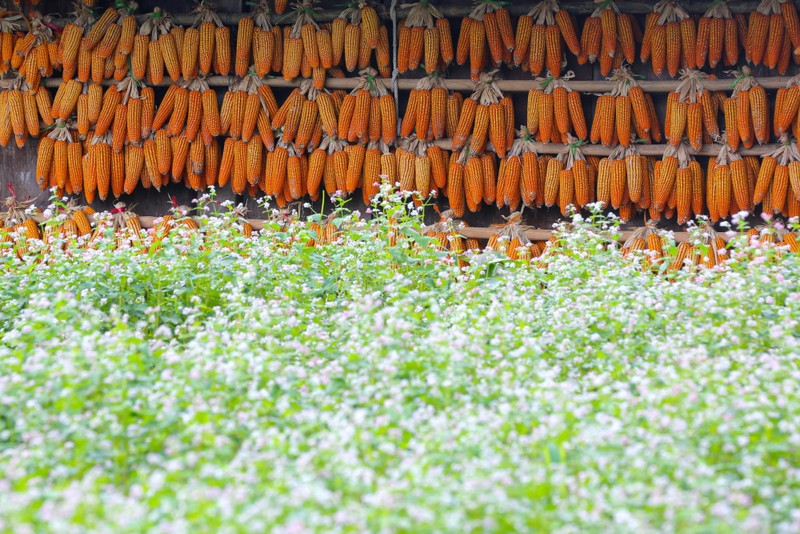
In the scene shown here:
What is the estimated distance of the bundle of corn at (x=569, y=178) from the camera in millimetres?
6047

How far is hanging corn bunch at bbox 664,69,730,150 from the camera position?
586cm

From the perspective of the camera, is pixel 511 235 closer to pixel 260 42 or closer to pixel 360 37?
pixel 360 37

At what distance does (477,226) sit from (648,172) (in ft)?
4.02

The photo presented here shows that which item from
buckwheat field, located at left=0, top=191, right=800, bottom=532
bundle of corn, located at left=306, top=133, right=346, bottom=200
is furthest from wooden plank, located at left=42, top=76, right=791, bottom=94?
buckwheat field, located at left=0, top=191, right=800, bottom=532

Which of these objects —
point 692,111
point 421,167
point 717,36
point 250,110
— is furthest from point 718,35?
point 250,110

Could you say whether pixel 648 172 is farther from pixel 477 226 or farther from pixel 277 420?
pixel 277 420

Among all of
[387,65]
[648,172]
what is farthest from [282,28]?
[648,172]

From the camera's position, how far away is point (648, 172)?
6078mm

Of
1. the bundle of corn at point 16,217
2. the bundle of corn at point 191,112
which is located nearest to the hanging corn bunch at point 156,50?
the bundle of corn at point 191,112

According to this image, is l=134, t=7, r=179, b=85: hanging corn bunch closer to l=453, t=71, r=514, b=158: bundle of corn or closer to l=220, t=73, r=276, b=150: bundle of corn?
l=220, t=73, r=276, b=150: bundle of corn

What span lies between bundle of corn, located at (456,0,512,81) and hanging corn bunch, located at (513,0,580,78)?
2.2 inches

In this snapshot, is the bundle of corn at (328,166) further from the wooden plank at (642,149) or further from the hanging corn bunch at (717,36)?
the hanging corn bunch at (717,36)

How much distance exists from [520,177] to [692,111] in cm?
117

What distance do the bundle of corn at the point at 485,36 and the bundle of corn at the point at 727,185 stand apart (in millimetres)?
1229
